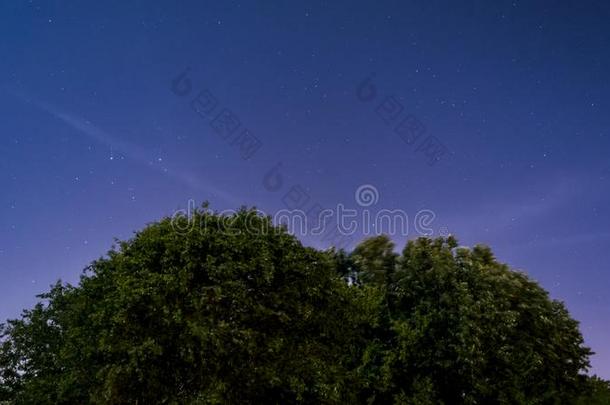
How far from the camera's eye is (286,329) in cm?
3225

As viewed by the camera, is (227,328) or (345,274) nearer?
(227,328)

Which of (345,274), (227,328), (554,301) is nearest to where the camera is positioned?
(227,328)

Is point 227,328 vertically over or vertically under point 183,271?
under

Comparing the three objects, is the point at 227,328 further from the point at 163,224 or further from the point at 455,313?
the point at 455,313

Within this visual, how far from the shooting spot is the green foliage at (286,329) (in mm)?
29172

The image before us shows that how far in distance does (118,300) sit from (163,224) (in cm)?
535

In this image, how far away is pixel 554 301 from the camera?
45.6m

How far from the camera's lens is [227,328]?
28750 mm

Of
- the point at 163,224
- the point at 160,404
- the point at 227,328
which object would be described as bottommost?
the point at 160,404

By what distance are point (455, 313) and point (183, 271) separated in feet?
55.4

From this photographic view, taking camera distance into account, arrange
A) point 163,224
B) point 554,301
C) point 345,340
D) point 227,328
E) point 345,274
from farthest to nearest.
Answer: point 554,301 → point 345,274 → point 345,340 → point 163,224 → point 227,328

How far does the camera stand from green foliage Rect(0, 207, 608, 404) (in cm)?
2917

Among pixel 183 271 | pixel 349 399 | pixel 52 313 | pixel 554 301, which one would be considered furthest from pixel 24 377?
pixel 554 301

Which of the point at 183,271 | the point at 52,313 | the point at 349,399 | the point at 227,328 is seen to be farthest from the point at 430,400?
the point at 52,313
